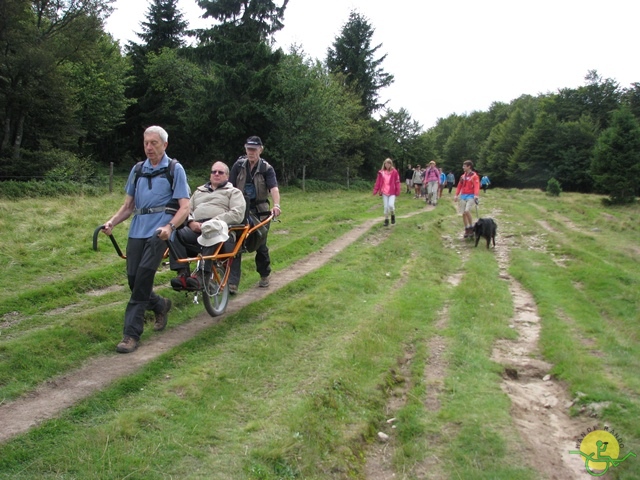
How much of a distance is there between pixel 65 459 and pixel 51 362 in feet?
5.87

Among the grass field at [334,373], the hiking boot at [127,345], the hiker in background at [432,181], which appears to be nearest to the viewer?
the grass field at [334,373]

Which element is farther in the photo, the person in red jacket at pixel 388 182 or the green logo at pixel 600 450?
the person in red jacket at pixel 388 182

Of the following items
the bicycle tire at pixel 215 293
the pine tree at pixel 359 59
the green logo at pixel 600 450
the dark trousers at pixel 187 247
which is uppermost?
the pine tree at pixel 359 59

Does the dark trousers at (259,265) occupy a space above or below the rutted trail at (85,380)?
above

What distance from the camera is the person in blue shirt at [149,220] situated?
17.9ft

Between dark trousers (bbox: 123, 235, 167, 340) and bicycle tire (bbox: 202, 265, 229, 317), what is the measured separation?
78cm

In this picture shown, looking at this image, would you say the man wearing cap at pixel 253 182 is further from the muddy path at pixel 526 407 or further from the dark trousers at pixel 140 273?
the muddy path at pixel 526 407

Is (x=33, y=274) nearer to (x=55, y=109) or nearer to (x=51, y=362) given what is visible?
(x=51, y=362)

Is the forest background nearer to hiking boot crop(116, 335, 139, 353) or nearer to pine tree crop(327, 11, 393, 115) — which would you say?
pine tree crop(327, 11, 393, 115)

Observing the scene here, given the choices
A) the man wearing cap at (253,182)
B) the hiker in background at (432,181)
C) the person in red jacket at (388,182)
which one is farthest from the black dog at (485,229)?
the hiker in background at (432,181)

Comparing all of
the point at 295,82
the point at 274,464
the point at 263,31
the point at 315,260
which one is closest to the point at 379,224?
the point at 315,260

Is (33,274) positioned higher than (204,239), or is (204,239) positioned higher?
(204,239)

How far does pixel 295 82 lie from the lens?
30.6 meters

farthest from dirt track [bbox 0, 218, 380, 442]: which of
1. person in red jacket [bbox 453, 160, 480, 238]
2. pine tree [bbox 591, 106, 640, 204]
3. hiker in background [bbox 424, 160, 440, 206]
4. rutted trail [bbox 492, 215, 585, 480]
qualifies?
pine tree [bbox 591, 106, 640, 204]
